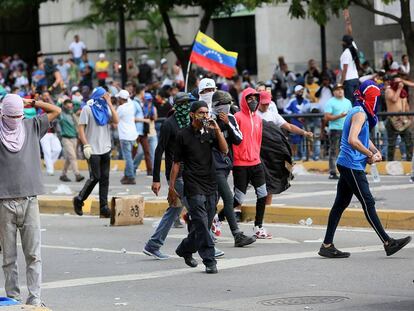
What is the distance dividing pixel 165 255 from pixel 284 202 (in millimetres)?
5201

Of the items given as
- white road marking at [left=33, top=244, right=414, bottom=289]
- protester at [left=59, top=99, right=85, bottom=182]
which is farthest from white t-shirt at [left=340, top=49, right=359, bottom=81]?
white road marking at [left=33, top=244, right=414, bottom=289]

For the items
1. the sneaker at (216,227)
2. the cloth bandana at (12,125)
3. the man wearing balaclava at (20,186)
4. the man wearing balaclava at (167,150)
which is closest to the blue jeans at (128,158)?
the sneaker at (216,227)

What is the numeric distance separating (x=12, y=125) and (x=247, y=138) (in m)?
5.07

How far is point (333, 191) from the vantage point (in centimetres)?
2027

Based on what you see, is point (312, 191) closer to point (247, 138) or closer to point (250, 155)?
point (250, 155)

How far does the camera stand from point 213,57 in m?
21.8

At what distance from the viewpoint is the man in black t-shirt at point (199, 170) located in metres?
12.3

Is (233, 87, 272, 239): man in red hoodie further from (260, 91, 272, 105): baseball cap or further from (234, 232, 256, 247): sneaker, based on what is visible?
(260, 91, 272, 105): baseball cap

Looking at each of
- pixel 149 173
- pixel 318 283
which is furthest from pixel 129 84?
pixel 318 283

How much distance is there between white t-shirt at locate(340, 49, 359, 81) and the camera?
23.0 meters

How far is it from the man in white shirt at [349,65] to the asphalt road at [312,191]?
5.74 feet

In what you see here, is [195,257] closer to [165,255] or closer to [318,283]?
[165,255]

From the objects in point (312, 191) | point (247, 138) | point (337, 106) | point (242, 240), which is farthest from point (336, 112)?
point (242, 240)

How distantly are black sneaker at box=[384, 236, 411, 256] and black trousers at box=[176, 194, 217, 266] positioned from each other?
188 centimetres
